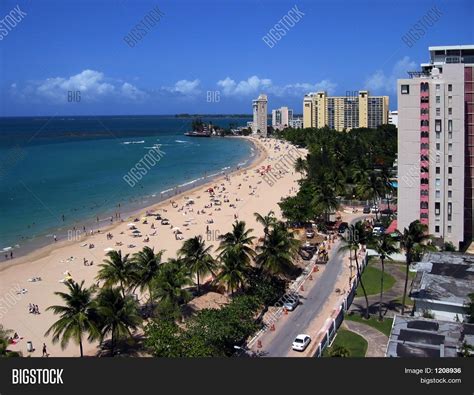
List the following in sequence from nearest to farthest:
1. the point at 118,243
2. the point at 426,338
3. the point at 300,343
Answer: the point at 426,338 → the point at 300,343 → the point at 118,243

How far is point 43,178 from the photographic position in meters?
83.6

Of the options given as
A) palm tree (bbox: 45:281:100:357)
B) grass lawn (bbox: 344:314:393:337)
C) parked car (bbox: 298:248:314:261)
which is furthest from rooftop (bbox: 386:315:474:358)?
parked car (bbox: 298:248:314:261)

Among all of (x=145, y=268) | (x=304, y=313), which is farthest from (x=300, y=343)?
(x=145, y=268)

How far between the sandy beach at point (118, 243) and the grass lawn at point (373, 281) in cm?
1381

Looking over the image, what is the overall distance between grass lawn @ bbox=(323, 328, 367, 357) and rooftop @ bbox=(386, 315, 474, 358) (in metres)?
1.91

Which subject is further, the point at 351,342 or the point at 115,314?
the point at 351,342

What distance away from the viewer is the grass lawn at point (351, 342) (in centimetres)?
2303

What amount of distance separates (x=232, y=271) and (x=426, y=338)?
9.98 metres

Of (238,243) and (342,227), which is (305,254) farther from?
(238,243)

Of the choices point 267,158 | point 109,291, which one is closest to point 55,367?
point 109,291

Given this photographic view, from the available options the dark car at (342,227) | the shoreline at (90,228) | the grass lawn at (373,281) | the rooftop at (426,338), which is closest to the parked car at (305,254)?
the grass lawn at (373,281)

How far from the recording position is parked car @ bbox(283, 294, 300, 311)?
27656 millimetres

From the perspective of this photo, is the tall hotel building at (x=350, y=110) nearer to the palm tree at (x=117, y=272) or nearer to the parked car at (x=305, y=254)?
the parked car at (x=305, y=254)

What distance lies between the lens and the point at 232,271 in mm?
27469
